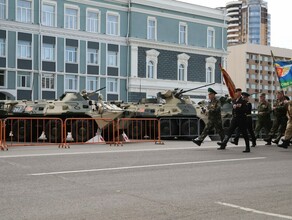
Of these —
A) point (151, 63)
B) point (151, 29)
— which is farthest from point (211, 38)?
point (151, 63)

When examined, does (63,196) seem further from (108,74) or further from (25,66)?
(108,74)

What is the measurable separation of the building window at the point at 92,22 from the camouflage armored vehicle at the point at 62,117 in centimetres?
2268

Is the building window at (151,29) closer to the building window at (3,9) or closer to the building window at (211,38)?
the building window at (211,38)

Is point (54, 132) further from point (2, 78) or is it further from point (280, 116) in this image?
point (2, 78)

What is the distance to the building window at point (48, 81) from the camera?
4000cm

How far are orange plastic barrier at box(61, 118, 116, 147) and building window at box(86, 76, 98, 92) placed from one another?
23198 mm

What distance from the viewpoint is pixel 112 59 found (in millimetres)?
44219

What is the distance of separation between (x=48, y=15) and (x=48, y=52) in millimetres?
2779

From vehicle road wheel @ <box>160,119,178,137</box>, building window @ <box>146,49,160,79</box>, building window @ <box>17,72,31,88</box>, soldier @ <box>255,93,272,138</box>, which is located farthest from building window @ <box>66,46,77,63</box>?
soldier @ <box>255,93,272,138</box>

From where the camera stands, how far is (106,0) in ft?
141

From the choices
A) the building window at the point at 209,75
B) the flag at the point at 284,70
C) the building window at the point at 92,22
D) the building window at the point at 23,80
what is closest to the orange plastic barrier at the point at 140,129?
the flag at the point at 284,70

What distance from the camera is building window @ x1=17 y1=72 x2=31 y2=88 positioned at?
127 ft

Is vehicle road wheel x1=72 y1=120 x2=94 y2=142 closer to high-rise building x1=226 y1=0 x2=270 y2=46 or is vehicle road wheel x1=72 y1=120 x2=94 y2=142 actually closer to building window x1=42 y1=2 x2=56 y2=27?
building window x1=42 y1=2 x2=56 y2=27

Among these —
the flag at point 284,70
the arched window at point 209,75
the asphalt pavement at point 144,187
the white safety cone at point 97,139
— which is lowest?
the asphalt pavement at point 144,187
